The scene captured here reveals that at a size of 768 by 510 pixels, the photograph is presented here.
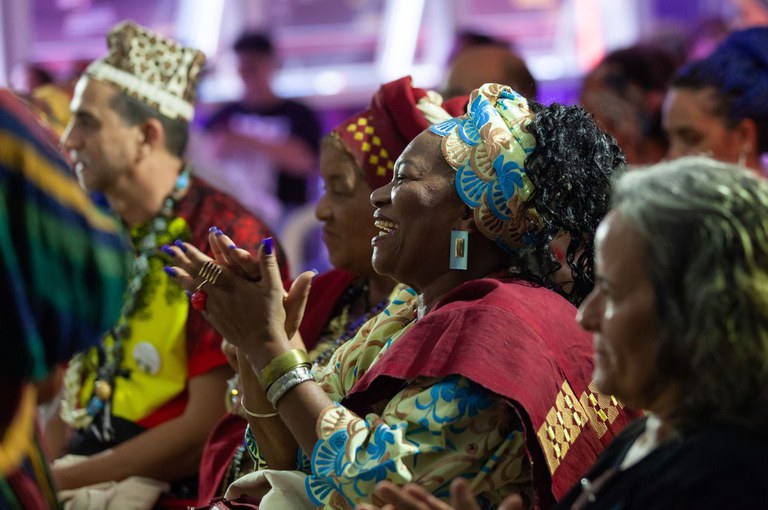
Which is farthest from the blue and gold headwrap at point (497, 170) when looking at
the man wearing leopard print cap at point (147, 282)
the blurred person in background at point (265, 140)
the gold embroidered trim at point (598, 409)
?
the blurred person in background at point (265, 140)

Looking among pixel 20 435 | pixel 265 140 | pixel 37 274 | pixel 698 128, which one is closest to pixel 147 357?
pixel 20 435

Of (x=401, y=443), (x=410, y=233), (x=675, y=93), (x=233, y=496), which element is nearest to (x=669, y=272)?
(x=401, y=443)

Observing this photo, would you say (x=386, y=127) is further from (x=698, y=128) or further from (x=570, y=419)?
(x=698, y=128)

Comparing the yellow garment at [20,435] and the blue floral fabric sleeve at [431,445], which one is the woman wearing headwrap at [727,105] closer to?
the blue floral fabric sleeve at [431,445]

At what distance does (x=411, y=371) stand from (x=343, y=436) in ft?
0.70

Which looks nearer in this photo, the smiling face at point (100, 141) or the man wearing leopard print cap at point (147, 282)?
the man wearing leopard print cap at point (147, 282)

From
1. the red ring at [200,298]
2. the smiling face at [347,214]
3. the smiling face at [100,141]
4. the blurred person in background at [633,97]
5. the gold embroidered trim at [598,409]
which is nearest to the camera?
the gold embroidered trim at [598,409]

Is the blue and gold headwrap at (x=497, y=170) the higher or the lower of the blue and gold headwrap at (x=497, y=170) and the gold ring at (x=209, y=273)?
the higher

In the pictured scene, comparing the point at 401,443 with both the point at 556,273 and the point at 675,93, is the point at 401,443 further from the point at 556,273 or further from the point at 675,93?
the point at 675,93

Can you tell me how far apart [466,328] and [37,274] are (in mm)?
1010

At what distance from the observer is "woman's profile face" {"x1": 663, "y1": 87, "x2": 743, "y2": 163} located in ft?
15.9

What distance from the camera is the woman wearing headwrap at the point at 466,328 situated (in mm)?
2564

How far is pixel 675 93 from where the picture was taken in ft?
16.6

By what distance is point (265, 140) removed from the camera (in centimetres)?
778
